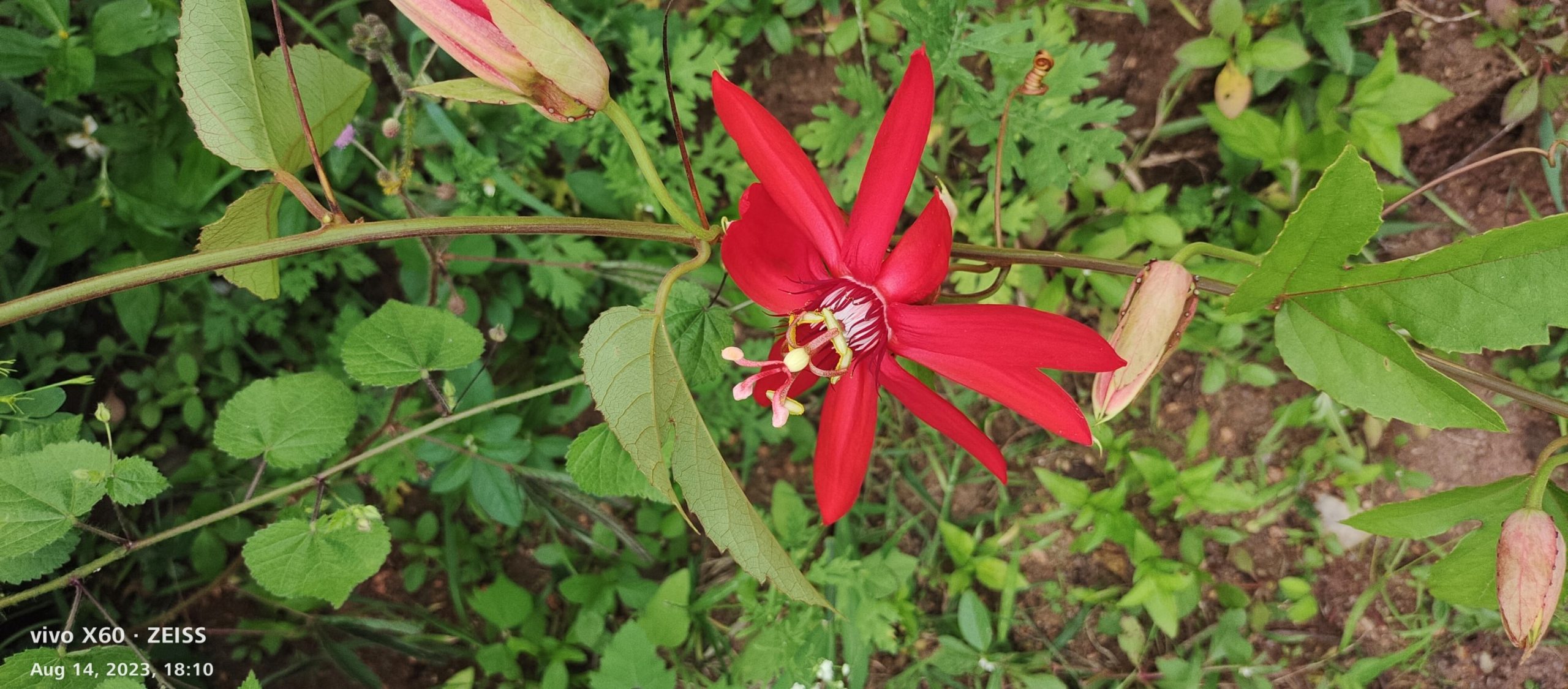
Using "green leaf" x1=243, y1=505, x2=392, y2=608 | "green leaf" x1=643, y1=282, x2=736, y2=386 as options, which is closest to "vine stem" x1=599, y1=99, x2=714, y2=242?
"green leaf" x1=643, y1=282, x2=736, y2=386

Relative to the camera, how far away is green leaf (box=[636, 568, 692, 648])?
5.70 feet

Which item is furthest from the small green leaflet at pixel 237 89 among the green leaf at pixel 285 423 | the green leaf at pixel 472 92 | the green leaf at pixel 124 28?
the green leaf at pixel 124 28

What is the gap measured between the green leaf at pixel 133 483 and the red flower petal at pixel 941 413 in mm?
952

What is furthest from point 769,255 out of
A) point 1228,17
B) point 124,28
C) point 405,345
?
point 124,28

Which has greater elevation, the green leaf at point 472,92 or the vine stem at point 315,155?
the green leaf at point 472,92

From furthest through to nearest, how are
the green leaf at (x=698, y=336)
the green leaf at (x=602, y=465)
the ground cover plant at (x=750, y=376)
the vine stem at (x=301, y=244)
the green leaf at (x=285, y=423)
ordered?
the ground cover plant at (x=750, y=376)
the green leaf at (x=285, y=423)
the green leaf at (x=602, y=465)
the green leaf at (x=698, y=336)
the vine stem at (x=301, y=244)

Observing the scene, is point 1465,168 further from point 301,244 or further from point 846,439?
point 301,244

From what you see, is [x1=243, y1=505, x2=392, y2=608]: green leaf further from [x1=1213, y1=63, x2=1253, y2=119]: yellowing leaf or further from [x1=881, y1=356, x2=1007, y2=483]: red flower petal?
[x1=1213, y1=63, x2=1253, y2=119]: yellowing leaf

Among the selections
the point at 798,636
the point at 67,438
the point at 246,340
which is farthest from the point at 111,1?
the point at 798,636

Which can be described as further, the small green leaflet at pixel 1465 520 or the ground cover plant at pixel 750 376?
the ground cover plant at pixel 750 376

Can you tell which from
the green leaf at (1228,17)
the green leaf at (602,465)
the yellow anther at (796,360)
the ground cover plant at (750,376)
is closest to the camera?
the yellow anther at (796,360)

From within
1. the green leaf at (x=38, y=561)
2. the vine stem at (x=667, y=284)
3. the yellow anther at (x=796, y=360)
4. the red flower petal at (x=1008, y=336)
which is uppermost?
the vine stem at (x=667, y=284)

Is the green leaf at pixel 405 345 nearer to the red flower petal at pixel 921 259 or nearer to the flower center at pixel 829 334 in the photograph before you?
the flower center at pixel 829 334

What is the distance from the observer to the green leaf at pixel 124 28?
1.51 meters
